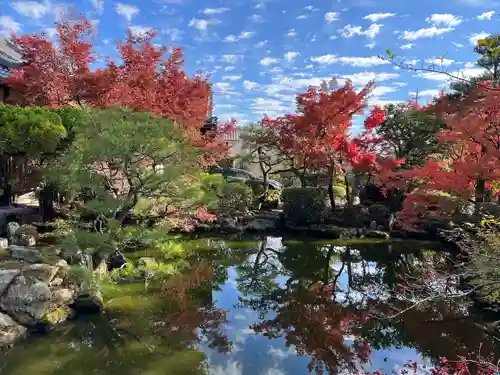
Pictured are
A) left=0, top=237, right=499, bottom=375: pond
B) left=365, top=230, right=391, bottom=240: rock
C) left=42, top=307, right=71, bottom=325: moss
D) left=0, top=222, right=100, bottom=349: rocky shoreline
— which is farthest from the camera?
left=365, top=230, right=391, bottom=240: rock

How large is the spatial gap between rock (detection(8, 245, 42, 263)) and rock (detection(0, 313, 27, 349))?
1.20m

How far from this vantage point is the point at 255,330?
4871 millimetres

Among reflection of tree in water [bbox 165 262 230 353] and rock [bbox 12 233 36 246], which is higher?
rock [bbox 12 233 36 246]

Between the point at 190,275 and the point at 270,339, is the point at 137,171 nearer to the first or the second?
the point at 190,275

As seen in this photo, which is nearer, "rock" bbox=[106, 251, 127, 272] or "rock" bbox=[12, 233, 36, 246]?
"rock" bbox=[106, 251, 127, 272]

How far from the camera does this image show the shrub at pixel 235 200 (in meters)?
11.3

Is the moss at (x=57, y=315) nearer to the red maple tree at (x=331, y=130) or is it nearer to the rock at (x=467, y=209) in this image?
the red maple tree at (x=331, y=130)

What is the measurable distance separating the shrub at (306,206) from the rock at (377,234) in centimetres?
135

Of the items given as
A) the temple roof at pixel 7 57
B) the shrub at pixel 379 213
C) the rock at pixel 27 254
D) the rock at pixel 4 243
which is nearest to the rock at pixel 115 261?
the rock at pixel 27 254

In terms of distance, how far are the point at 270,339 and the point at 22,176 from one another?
22.1 ft

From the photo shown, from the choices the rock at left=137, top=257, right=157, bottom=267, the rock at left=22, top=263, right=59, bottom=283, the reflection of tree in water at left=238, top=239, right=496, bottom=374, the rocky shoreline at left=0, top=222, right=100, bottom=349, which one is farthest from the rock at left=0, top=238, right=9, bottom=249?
the reflection of tree in water at left=238, top=239, right=496, bottom=374

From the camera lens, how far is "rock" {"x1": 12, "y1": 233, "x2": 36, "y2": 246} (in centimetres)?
695

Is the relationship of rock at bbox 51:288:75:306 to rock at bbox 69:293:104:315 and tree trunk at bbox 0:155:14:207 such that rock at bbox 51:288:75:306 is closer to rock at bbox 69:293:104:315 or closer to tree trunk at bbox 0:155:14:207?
rock at bbox 69:293:104:315

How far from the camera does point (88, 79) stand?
8758mm
